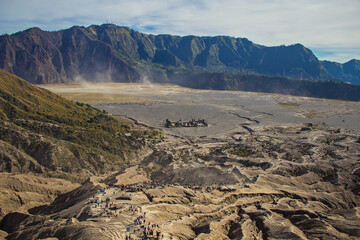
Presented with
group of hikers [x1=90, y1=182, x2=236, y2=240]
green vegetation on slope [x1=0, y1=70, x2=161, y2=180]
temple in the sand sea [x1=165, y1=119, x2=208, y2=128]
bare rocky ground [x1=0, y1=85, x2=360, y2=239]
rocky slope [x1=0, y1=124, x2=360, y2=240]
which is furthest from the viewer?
temple in the sand sea [x1=165, y1=119, x2=208, y2=128]

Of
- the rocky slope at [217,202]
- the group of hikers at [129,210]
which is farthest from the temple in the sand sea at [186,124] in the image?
the group of hikers at [129,210]

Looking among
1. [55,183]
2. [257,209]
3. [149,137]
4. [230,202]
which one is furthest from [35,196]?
[149,137]

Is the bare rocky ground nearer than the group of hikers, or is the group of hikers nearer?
the group of hikers

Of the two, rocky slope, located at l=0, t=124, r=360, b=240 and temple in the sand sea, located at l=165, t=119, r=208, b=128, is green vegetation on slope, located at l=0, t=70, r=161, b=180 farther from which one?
temple in the sand sea, located at l=165, t=119, r=208, b=128

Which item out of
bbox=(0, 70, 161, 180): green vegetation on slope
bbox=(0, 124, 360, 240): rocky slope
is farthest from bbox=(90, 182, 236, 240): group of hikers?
bbox=(0, 70, 161, 180): green vegetation on slope

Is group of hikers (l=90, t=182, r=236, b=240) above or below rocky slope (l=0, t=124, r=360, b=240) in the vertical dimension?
above

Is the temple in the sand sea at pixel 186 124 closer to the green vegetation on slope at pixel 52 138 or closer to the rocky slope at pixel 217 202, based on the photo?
the green vegetation on slope at pixel 52 138

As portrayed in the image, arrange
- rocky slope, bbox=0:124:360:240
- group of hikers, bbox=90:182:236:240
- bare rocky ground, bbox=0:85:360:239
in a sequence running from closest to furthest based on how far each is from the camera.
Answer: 1. group of hikers, bbox=90:182:236:240
2. rocky slope, bbox=0:124:360:240
3. bare rocky ground, bbox=0:85:360:239
